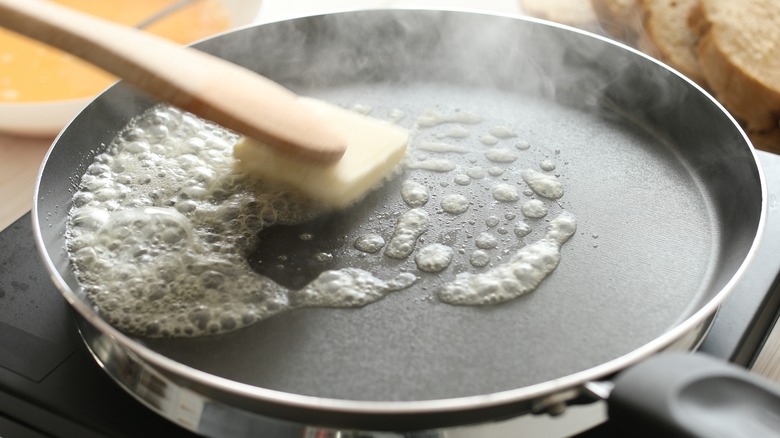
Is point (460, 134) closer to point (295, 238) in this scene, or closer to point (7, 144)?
point (295, 238)

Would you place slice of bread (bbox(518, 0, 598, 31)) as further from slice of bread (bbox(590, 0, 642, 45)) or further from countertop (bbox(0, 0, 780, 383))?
countertop (bbox(0, 0, 780, 383))

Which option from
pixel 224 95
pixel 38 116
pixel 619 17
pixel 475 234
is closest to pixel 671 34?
pixel 619 17

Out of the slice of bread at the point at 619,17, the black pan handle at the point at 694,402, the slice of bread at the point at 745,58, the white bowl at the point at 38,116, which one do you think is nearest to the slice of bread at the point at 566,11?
the slice of bread at the point at 619,17

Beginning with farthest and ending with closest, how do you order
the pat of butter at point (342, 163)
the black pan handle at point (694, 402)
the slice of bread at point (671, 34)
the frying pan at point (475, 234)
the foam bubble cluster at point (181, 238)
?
1. the slice of bread at point (671, 34)
2. the pat of butter at point (342, 163)
3. the foam bubble cluster at point (181, 238)
4. the frying pan at point (475, 234)
5. the black pan handle at point (694, 402)

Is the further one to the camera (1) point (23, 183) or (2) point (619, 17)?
(2) point (619, 17)

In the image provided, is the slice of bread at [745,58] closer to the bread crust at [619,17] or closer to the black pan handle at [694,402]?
the bread crust at [619,17]

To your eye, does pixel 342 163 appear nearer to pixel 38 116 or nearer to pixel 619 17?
pixel 38 116
